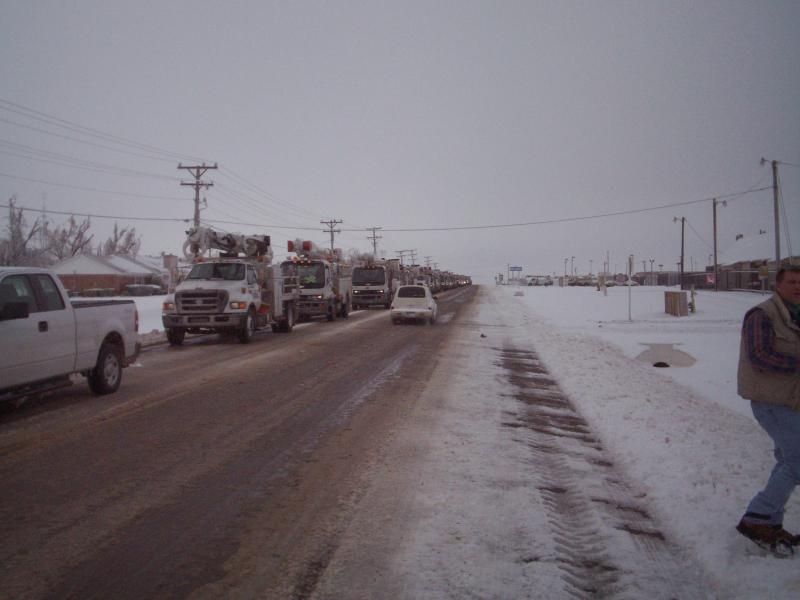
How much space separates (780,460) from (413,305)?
65.3 feet

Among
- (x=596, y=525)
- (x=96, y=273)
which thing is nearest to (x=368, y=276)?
(x=596, y=525)

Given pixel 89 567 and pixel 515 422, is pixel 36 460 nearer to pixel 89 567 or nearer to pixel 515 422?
pixel 89 567

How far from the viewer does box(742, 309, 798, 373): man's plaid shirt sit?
3.59 metres

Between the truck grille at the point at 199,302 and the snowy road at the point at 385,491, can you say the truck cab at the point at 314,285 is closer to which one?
the truck grille at the point at 199,302

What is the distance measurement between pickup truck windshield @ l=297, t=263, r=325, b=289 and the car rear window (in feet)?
12.8

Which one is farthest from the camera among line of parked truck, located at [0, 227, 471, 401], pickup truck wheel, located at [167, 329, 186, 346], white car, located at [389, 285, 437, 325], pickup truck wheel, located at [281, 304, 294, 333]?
white car, located at [389, 285, 437, 325]

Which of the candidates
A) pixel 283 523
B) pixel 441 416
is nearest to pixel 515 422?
pixel 441 416

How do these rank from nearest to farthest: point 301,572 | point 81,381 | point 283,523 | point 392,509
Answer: point 301,572, point 283,523, point 392,509, point 81,381

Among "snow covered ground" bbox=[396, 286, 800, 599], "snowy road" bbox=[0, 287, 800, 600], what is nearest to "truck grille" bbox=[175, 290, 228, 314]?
"snowy road" bbox=[0, 287, 800, 600]

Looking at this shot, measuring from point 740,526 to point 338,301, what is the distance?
24.5 m

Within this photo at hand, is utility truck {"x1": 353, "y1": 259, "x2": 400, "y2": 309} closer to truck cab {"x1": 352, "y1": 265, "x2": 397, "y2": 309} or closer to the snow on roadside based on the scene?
truck cab {"x1": 352, "y1": 265, "x2": 397, "y2": 309}

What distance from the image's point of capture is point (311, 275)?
2580 cm

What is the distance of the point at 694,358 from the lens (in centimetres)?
1255

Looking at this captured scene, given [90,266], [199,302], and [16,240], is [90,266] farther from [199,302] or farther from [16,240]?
[199,302]
